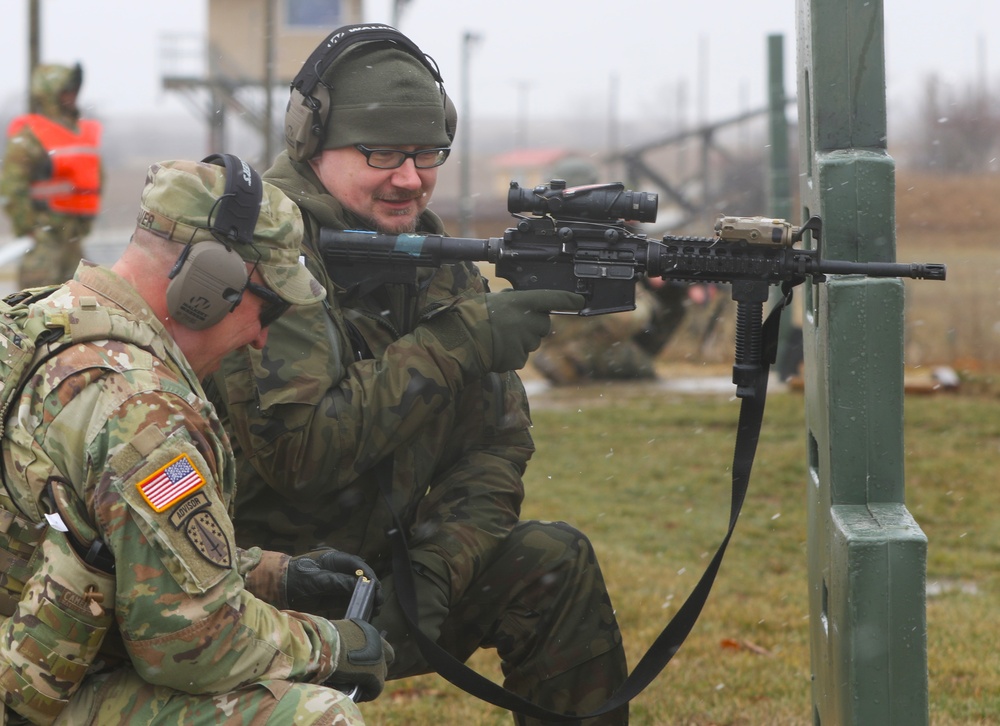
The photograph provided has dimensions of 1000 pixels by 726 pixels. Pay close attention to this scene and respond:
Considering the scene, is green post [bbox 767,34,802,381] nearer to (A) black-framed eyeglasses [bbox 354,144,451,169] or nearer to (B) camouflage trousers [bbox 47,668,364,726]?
(A) black-framed eyeglasses [bbox 354,144,451,169]

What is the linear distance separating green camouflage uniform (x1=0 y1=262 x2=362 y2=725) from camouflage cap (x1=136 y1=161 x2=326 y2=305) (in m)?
0.17

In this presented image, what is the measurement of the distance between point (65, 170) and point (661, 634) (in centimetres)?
783

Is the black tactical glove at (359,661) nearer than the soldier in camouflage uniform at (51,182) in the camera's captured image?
Yes

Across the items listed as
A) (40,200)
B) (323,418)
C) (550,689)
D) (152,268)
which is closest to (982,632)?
(550,689)

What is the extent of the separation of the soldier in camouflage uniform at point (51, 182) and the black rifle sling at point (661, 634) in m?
6.99

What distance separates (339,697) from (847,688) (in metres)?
1.24

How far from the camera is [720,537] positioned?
22.9ft

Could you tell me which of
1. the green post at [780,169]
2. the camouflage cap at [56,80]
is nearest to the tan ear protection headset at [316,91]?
the camouflage cap at [56,80]

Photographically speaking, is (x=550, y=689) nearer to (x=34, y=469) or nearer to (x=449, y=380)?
(x=449, y=380)

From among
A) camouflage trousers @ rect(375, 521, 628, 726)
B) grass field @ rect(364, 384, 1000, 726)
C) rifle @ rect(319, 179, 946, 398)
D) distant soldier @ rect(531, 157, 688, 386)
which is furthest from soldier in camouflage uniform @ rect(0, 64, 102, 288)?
camouflage trousers @ rect(375, 521, 628, 726)

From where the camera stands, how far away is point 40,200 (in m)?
9.78

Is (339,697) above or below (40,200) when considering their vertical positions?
below

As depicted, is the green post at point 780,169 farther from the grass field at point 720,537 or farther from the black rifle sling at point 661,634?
the black rifle sling at point 661,634

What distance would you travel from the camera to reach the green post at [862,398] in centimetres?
290
